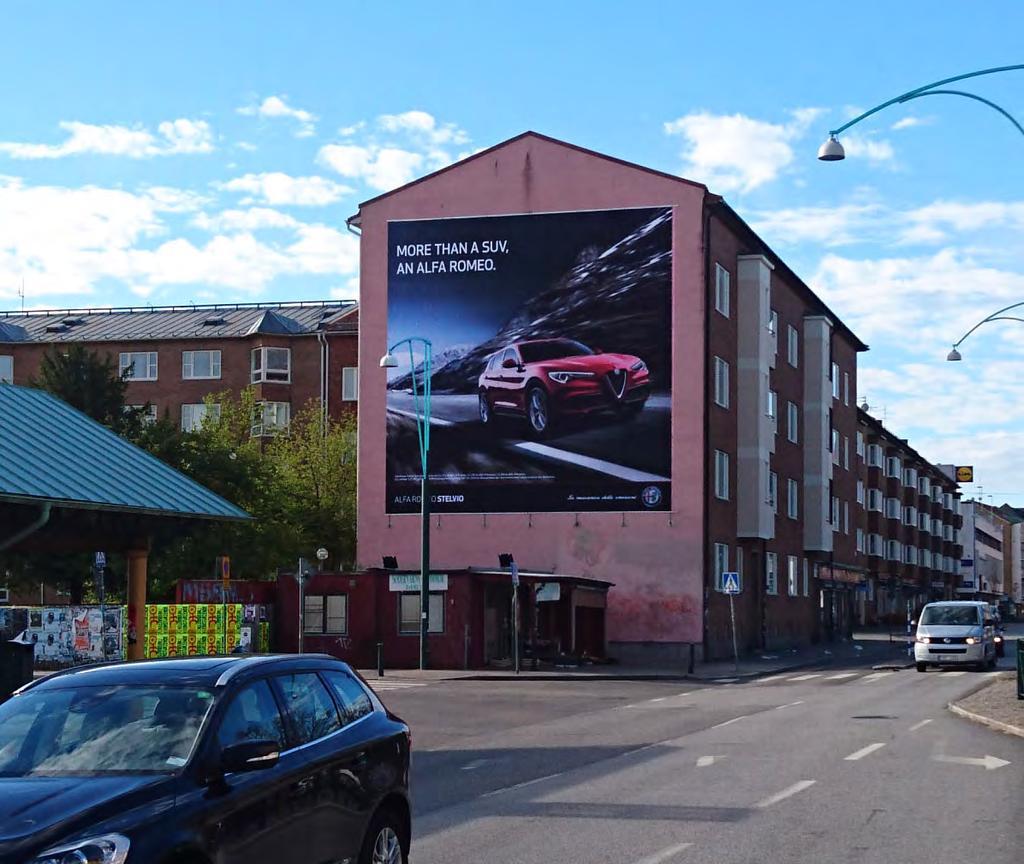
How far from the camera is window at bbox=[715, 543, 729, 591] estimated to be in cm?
5138

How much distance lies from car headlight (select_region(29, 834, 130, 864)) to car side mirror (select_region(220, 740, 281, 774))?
2.72 feet

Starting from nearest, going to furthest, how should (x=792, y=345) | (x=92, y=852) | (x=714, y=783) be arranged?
(x=92, y=852)
(x=714, y=783)
(x=792, y=345)

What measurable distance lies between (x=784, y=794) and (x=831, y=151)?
1008 centimetres

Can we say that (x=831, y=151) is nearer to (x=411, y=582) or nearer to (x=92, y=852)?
(x=92, y=852)

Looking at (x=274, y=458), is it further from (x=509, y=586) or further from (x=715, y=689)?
(x=715, y=689)

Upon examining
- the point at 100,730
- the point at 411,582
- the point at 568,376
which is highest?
the point at 568,376

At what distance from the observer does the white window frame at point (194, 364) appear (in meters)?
73.9

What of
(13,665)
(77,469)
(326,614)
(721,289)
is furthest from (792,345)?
(13,665)

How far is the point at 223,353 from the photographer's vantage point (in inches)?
2911

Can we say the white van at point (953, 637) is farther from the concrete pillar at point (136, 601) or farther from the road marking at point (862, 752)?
the concrete pillar at point (136, 601)

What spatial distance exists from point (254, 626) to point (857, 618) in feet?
200

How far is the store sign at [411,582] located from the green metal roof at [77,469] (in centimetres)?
1983

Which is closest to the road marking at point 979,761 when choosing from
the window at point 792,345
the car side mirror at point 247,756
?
the car side mirror at point 247,756

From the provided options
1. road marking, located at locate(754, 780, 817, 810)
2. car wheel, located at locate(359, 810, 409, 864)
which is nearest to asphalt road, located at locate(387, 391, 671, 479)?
road marking, located at locate(754, 780, 817, 810)
